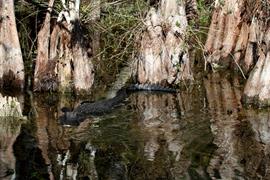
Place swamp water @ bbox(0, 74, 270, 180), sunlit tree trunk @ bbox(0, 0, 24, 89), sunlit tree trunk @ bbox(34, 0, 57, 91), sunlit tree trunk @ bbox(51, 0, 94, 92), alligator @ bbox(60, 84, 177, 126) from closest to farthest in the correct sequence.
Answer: swamp water @ bbox(0, 74, 270, 180) → alligator @ bbox(60, 84, 177, 126) → sunlit tree trunk @ bbox(51, 0, 94, 92) → sunlit tree trunk @ bbox(0, 0, 24, 89) → sunlit tree trunk @ bbox(34, 0, 57, 91)

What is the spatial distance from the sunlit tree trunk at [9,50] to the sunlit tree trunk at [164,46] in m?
3.16

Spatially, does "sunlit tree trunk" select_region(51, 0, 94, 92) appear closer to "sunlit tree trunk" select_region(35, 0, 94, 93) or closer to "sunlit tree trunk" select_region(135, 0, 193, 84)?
"sunlit tree trunk" select_region(35, 0, 94, 93)

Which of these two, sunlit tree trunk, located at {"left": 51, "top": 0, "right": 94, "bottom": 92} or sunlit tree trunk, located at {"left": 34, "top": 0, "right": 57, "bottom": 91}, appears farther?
sunlit tree trunk, located at {"left": 34, "top": 0, "right": 57, "bottom": 91}

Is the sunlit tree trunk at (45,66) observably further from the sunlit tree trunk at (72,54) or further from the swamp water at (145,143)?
the swamp water at (145,143)

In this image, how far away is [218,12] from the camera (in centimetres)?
1917

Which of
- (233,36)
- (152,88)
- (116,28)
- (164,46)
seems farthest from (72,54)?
(233,36)

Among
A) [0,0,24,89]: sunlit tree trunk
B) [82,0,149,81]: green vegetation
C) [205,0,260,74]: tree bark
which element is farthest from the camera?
[205,0,260,74]: tree bark

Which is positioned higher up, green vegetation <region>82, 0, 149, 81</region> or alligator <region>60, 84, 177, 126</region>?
green vegetation <region>82, 0, 149, 81</region>

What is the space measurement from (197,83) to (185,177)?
7737mm

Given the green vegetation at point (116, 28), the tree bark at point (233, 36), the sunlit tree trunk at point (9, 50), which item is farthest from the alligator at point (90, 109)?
the tree bark at point (233, 36)

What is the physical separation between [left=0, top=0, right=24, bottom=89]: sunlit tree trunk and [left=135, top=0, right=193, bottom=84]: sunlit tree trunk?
3163 mm

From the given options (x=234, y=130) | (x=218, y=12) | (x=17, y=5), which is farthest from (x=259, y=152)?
(x=17, y=5)

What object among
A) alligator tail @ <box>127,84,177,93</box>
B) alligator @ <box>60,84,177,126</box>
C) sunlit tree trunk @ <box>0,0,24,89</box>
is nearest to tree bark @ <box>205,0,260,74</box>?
alligator tail @ <box>127,84,177,93</box>

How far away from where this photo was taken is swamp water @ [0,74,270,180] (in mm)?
9547
